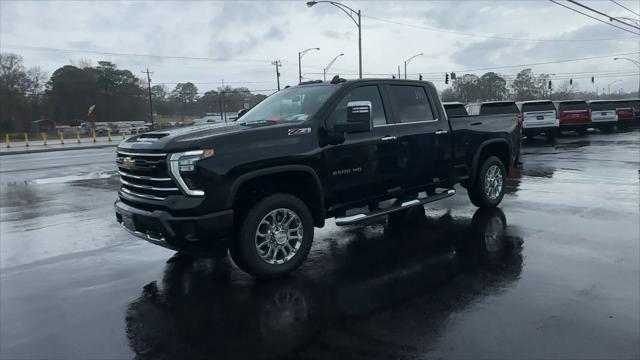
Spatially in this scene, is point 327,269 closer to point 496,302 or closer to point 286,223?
point 286,223

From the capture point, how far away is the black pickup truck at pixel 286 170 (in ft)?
15.8

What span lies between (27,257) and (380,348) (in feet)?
16.6

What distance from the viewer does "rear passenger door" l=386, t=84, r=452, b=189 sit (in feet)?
21.7

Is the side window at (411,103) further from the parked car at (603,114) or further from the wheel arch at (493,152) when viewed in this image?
the parked car at (603,114)

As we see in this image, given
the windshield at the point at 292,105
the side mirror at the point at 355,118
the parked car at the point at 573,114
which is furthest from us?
the parked car at the point at 573,114

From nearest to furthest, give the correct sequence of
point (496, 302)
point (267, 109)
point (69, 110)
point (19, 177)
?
point (496, 302) → point (267, 109) → point (19, 177) → point (69, 110)

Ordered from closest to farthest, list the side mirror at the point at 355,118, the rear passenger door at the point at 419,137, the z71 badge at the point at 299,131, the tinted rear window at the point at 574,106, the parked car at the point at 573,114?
the z71 badge at the point at 299,131, the side mirror at the point at 355,118, the rear passenger door at the point at 419,137, the parked car at the point at 573,114, the tinted rear window at the point at 574,106

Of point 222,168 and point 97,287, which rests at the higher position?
point 222,168

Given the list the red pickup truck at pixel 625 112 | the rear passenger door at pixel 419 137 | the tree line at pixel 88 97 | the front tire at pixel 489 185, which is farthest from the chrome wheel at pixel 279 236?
the tree line at pixel 88 97

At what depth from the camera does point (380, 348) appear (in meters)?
3.76

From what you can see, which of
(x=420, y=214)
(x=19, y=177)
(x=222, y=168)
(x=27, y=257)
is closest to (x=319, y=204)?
(x=222, y=168)

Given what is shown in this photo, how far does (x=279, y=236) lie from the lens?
5352mm

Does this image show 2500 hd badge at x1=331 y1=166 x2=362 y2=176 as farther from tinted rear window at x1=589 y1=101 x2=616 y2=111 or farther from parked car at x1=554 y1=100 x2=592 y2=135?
tinted rear window at x1=589 y1=101 x2=616 y2=111

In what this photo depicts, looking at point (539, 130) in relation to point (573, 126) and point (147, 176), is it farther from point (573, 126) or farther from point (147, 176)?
point (147, 176)
